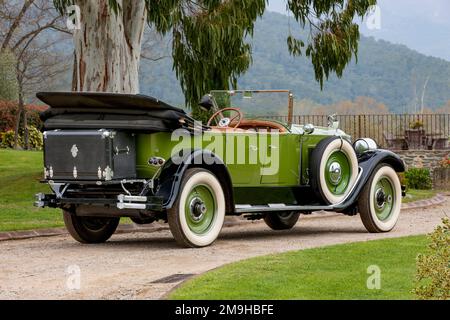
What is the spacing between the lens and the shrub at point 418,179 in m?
24.8

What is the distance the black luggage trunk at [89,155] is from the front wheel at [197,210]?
623 millimetres

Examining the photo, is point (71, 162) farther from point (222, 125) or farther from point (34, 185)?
point (34, 185)

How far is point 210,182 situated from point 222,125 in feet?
5.72

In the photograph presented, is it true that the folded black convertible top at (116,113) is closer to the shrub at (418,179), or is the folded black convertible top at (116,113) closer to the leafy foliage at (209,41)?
the leafy foliage at (209,41)

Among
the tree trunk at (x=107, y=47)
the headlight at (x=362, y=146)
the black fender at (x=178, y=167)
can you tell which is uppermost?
the tree trunk at (x=107, y=47)

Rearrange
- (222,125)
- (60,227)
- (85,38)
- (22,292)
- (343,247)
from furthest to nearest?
(85,38), (60,227), (222,125), (343,247), (22,292)

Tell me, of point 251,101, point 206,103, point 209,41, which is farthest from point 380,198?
point 209,41

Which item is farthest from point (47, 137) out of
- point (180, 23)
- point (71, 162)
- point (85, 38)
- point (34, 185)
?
point (34, 185)

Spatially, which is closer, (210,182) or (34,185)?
(210,182)

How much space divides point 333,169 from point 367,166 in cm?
63

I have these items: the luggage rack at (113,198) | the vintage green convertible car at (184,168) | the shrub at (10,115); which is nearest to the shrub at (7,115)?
the shrub at (10,115)

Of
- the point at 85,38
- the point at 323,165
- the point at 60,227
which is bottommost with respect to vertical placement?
the point at 60,227

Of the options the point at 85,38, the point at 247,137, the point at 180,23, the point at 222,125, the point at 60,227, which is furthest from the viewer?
the point at 180,23

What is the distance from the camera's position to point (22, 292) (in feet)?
27.7
